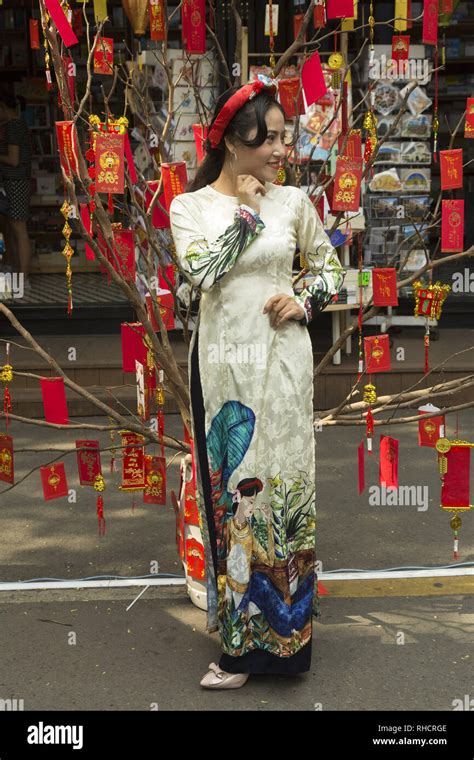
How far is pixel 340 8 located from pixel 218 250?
118 cm

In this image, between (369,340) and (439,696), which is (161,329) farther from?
(439,696)

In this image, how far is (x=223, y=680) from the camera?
11.2 ft

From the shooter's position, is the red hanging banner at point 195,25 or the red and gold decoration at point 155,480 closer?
the red hanging banner at point 195,25

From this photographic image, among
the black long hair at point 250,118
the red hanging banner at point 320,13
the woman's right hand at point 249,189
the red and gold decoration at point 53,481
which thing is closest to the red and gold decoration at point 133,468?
the red and gold decoration at point 53,481

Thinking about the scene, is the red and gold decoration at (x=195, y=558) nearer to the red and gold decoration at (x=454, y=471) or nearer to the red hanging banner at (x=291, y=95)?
the red and gold decoration at (x=454, y=471)

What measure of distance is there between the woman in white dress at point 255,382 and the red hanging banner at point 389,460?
2.45 feet

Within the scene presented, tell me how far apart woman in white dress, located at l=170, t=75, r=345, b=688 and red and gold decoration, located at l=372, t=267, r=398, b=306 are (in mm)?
476

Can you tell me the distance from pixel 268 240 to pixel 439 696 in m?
1.59

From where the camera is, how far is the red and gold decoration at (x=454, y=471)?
3955 mm

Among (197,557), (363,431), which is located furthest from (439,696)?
(363,431)

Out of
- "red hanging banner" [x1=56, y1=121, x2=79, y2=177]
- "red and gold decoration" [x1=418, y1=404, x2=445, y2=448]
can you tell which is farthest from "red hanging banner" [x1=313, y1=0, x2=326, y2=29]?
"red and gold decoration" [x1=418, y1=404, x2=445, y2=448]

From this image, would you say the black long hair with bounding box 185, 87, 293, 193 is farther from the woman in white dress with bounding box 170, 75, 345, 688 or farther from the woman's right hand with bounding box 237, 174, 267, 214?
the woman's right hand with bounding box 237, 174, 267, 214

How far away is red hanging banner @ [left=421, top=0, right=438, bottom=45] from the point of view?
3.78 m

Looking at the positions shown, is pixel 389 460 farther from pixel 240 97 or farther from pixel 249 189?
pixel 240 97
